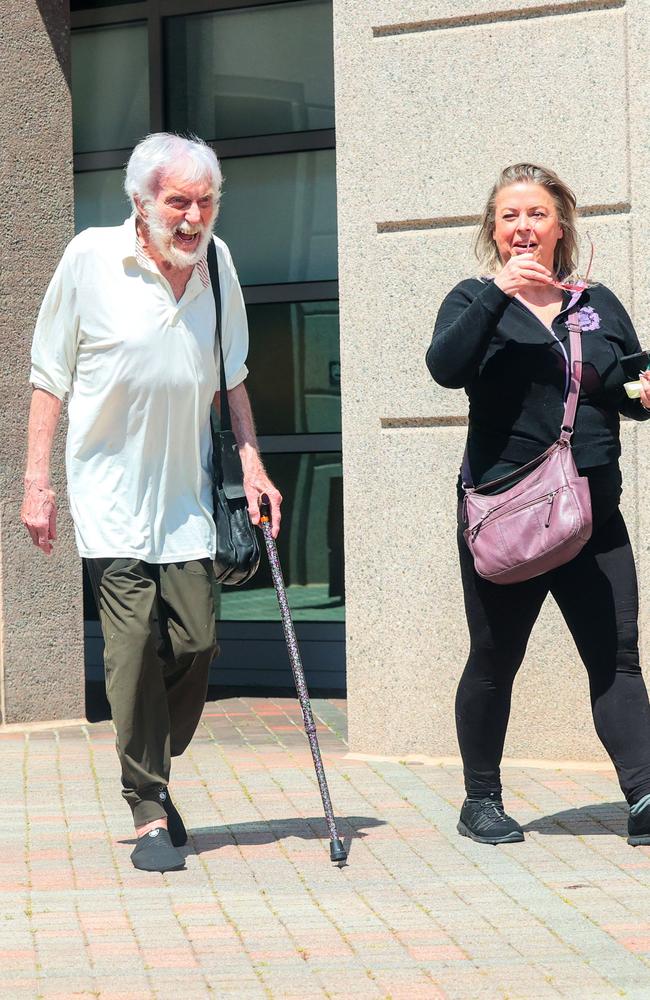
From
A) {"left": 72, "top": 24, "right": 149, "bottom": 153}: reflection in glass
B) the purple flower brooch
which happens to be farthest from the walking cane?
{"left": 72, "top": 24, "right": 149, "bottom": 153}: reflection in glass

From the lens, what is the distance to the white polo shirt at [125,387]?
16.3 feet

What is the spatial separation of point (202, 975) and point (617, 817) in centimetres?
203

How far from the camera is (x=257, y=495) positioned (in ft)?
17.1

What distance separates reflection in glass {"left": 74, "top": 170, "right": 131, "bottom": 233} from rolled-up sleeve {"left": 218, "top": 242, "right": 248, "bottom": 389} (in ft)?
14.2

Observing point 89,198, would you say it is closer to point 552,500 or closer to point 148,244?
point 148,244

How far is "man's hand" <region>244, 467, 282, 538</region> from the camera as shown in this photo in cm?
518

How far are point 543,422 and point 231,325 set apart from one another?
1.00m

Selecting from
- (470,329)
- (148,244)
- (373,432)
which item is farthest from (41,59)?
(470,329)

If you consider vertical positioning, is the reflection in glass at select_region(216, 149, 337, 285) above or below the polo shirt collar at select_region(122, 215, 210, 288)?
above

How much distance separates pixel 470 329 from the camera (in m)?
4.93

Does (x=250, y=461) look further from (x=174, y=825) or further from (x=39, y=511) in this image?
(x=174, y=825)

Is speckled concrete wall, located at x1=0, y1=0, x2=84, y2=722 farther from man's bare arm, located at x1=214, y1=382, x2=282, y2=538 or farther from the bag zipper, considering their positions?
the bag zipper

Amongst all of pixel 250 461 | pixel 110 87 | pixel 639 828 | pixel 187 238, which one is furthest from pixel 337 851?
pixel 110 87

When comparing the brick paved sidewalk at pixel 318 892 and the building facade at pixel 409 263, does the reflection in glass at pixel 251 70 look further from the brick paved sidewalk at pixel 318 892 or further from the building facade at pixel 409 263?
the brick paved sidewalk at pixel 318 892
